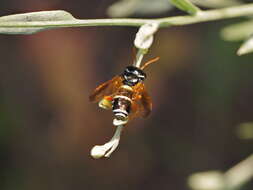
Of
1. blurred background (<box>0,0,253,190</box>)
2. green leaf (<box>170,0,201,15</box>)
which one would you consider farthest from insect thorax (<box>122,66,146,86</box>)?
blurred background (<box>0,0,253,190</box>)

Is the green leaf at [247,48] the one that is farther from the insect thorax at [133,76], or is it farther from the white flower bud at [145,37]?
the insect thorax at [133,76]

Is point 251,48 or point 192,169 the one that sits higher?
point 192,169

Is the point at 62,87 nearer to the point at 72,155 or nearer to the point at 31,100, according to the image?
the point at 31,100

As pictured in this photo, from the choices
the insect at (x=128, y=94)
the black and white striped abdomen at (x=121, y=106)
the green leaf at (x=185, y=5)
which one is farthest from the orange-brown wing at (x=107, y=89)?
the green leaf at (x=185, y=5)

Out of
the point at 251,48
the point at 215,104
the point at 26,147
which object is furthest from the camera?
the point at 26,147

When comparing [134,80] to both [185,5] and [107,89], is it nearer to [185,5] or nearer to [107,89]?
[107,89]

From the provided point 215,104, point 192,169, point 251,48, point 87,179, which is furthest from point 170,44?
point 251,48
